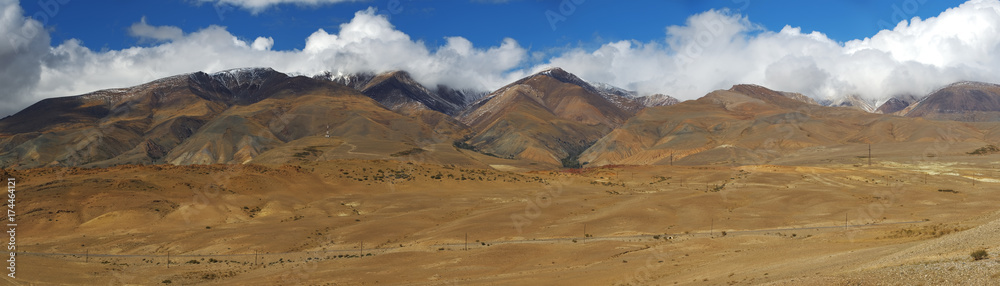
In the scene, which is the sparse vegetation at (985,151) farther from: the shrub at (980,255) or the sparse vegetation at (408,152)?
the shrub at (980,255)

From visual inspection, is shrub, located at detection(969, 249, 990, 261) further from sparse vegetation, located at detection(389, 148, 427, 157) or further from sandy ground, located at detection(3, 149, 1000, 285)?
sparse vegetation, located at detection(389, 148, 427, 157)

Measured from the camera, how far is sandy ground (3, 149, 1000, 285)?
102 ft

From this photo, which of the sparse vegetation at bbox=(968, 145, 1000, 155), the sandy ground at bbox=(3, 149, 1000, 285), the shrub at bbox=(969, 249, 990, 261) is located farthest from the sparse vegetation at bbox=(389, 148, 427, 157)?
the shrub at bbox=(969, 249, 990, 261)

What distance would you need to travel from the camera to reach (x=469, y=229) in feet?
180

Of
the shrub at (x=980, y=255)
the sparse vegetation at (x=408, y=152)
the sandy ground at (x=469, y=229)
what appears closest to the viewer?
the shrub at (x=980, y=255)

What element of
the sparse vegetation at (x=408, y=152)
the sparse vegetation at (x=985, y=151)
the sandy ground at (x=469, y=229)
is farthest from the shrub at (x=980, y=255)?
the sparse vegetation at (x=985, y=151)

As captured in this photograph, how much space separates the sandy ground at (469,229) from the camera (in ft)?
102

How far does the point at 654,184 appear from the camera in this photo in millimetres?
101875

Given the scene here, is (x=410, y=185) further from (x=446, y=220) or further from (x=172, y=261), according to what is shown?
(x=172, y=261)

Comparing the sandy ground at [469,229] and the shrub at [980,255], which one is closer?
the shrub at [980,255]

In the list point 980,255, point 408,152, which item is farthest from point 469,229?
point 408,152

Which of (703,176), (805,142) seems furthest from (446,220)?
(805,142)

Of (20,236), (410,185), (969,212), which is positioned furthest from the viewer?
(410,185)

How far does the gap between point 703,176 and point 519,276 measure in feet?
258
